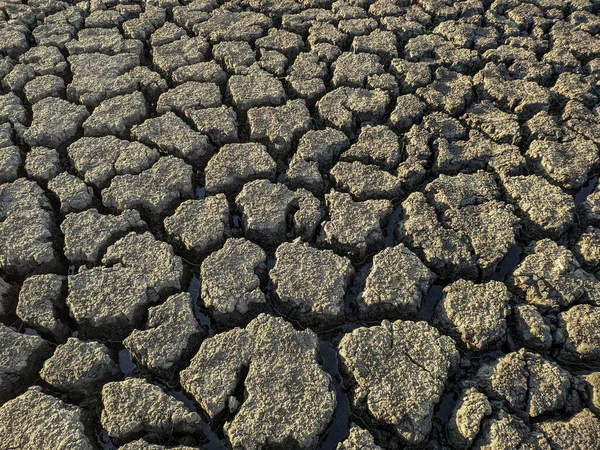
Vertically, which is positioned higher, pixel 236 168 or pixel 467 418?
pixel 236 168

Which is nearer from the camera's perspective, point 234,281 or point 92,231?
point 234,281

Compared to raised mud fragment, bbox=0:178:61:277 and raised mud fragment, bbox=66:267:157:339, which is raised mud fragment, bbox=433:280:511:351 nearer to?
raised mud fragment, bbox=66:267:157:339

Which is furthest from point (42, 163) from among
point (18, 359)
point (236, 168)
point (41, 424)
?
point (41, 424)

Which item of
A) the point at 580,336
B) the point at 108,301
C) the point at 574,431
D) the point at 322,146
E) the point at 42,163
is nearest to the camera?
the point at 574,431

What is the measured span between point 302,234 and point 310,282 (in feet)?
0.95

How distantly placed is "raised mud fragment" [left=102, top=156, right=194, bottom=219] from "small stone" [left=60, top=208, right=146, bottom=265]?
0.08 meters

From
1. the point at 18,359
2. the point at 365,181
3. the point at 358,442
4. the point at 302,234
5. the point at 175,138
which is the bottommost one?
the point at 358,442

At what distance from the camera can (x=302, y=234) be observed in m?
2.15

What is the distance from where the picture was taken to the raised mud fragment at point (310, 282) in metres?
1.88

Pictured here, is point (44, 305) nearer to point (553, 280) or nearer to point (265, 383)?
point (265, 383)

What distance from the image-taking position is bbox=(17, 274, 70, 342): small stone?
1.82m

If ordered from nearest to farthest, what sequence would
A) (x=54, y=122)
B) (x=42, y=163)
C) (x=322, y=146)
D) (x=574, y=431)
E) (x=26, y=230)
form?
1. (x=574, y=431)
2. (x=26, y=230)
3. (x=42, y=163)
4. (x=322, y=146)
5. (x=54, y=122)

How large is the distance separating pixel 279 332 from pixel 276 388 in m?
0.21

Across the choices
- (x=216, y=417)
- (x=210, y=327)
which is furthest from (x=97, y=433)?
(x=210, y=327)
